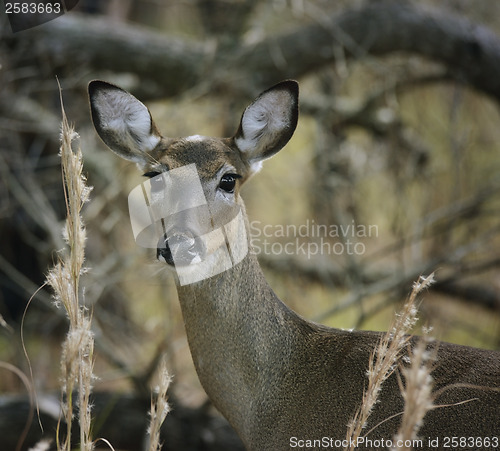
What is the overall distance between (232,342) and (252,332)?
0.10 m

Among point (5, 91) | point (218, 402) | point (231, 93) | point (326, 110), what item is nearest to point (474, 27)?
point (326, 110)

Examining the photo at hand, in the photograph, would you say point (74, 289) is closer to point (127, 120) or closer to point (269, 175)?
point (127, 120)

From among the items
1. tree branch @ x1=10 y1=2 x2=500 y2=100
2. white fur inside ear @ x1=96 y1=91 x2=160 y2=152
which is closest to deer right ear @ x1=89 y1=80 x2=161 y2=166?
white fur inside ear @ x1=96 y1=91 x2=160 y2=152

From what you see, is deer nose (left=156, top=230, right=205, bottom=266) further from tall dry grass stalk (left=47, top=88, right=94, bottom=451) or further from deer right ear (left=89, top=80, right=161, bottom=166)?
deer right ear (left=89, top=80, right=161, bottom=166)

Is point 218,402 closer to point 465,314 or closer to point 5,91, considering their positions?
point 5,91

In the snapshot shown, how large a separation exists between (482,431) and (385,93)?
495 cm

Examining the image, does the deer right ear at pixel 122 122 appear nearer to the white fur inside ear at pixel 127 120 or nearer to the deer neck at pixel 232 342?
the white fur inside ear at pixel 127 120

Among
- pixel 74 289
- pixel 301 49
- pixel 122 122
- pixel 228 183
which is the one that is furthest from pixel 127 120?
pixel 301 49

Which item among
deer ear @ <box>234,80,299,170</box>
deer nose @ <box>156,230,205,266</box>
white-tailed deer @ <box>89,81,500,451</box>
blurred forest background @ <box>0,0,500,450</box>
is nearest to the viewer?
deer nose @ <box>156,230,205,266</box>

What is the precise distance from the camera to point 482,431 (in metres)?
2.54

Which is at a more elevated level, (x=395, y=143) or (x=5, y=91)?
(x=5, y=91)

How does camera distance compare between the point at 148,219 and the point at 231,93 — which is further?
the point at 231,93

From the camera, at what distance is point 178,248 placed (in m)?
2.56

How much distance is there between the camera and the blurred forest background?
571 centimetres
